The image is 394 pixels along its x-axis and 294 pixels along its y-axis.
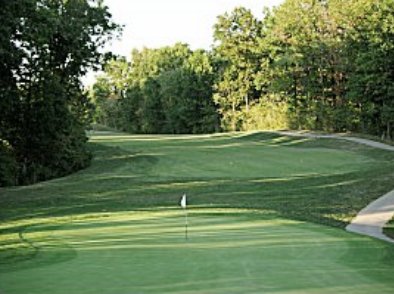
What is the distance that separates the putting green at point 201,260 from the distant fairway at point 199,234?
2cm

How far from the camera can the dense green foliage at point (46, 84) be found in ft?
67.0

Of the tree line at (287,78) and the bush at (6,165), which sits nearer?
the bush at (6,165)

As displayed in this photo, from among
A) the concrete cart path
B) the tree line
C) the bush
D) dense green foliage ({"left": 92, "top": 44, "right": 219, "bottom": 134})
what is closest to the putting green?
the concrete cart path

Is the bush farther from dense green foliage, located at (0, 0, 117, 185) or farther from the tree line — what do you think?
the tree line

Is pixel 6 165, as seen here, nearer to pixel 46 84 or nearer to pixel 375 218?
pixel 46 84

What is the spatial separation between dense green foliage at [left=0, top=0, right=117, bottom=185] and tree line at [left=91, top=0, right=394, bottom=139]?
474 cm

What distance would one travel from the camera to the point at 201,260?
7559 millimetres

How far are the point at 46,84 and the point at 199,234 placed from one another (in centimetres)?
1621

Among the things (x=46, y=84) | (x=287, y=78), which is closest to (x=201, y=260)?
(x=46, y=84)

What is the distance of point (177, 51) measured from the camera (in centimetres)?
9244

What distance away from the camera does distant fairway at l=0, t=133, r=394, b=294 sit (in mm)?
6566

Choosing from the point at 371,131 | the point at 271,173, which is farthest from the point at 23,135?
the point at 371,131

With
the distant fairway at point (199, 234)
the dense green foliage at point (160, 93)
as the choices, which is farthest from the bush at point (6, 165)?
the dense green foliage at point (160, 93)

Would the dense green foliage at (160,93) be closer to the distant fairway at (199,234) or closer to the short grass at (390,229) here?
the distant fairway at (199,234)
